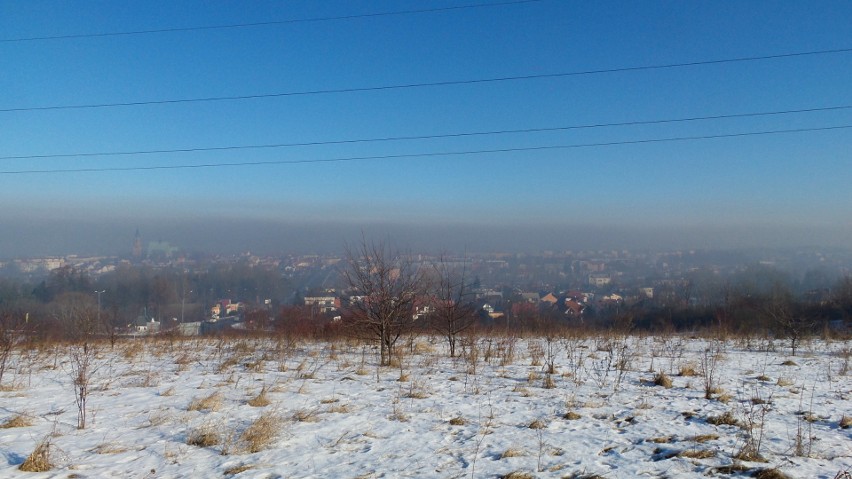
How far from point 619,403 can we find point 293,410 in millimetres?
4347

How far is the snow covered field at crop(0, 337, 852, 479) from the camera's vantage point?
4797 millimetres

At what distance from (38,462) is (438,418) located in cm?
407

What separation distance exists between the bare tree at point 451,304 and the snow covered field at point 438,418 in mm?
1146

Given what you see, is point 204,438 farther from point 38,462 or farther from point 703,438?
point 703,438

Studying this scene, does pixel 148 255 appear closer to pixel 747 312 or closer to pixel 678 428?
pixel 747 312

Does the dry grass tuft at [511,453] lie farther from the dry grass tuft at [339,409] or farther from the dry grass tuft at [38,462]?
the dry grass tuft at [38,462]

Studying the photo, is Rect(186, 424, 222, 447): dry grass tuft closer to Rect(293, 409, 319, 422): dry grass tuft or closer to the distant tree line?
Rect(293, 409, 319, 422): dry grass tuft

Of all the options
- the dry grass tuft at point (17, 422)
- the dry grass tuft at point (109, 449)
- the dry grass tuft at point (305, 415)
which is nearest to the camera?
the dry grass tuft at point (109, 449)

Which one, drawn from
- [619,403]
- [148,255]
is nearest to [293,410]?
[619,403]

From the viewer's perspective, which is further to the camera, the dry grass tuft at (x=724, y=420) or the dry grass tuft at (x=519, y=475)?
the dry grass tuft at (x=724, y=420)

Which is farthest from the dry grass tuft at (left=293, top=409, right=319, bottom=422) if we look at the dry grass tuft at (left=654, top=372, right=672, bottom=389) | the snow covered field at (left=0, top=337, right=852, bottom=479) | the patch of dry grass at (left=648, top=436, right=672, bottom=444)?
the dry grass tuft at (left=654, top=372, right=672, bottom=389)

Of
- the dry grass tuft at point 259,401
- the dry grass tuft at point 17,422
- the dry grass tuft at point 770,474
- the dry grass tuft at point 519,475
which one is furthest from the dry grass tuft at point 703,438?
the dry grass tuft at point 17,422

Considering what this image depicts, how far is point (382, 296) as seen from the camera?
1118cm

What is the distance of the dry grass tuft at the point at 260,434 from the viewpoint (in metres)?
5.33
